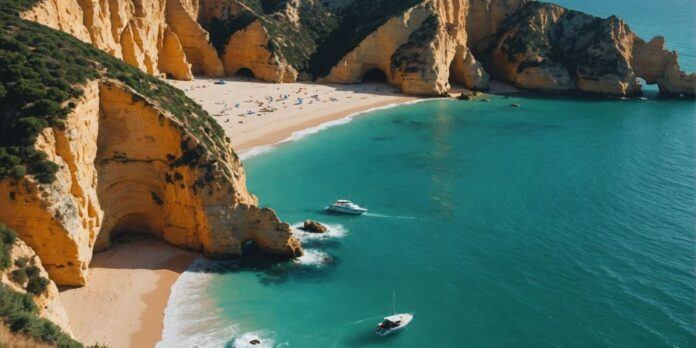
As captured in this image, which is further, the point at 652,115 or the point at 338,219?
the point at 652,115

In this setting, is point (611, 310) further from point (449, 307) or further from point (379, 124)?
point (379, 124)

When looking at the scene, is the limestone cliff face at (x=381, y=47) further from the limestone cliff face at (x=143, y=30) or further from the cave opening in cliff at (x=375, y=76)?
the limestone cliff face at (x=143, y=30)

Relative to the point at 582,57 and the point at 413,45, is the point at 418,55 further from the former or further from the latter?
the point at 582,57

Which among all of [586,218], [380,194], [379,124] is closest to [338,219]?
[380,194]

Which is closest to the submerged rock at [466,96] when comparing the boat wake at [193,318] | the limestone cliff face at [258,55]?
the limestone cliff face at [258,55]

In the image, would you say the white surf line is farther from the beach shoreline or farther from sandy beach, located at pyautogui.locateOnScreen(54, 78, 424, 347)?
sandy beach, located at pyautogui.locateOnScreen(54, 78, 424, 347)

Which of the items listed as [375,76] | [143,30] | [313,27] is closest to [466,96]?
[375,76]
